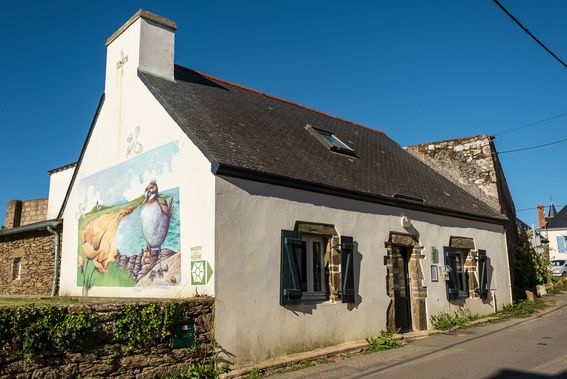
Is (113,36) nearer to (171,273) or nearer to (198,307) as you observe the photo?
(171,273)

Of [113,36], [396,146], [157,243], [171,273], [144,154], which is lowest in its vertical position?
[171,273]

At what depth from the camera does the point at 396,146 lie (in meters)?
17.6

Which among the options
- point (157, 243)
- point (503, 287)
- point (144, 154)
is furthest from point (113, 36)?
point (503, 287)

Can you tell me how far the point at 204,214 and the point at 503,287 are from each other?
11.1 m

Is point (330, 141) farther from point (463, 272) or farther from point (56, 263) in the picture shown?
point (56, 263)

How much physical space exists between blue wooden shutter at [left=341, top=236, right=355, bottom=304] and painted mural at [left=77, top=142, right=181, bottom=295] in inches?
127

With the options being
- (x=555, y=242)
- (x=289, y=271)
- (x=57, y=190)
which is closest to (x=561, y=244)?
(x=555, y=242)

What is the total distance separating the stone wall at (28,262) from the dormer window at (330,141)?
7.66m

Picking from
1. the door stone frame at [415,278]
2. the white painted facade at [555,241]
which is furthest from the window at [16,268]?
the white painted facade at [555,241]

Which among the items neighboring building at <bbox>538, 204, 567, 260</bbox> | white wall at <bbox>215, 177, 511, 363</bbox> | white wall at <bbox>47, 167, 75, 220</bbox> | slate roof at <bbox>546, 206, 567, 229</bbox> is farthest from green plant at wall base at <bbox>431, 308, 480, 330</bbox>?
slate roof at <bbox>546, 206, 567, 229</bbox>

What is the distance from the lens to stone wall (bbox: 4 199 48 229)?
17.6m

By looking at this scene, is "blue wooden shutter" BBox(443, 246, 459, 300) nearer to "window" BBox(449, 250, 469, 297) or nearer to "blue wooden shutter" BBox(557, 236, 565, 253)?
"window" BBox(449, 250, 469, 297)

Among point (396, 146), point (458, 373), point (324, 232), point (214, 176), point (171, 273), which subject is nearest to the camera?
point (458, 373)

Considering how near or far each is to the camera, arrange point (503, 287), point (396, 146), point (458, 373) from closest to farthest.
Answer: point (458, 373) < point (503, 287) < point (396, 146)
